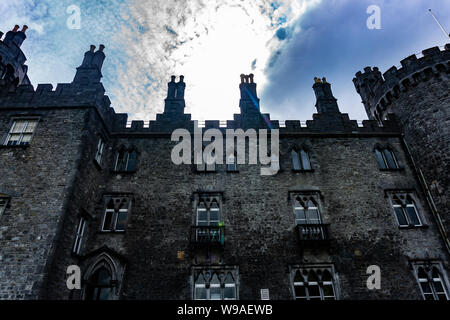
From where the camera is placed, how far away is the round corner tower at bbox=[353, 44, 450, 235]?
13516 mm

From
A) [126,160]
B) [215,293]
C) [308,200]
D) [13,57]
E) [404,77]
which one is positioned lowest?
[215,293]

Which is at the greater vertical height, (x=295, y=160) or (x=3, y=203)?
(x=295, y=160)

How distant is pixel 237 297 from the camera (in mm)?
11281

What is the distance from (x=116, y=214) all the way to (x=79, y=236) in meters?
1.86

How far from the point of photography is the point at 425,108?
1518 cm

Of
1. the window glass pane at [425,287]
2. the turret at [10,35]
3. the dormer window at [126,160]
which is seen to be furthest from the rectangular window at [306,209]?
the turret at [10,35]

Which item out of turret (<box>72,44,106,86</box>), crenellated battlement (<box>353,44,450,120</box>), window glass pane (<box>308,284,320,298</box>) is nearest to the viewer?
window glass pane (<box>308,284,320,298</box>)

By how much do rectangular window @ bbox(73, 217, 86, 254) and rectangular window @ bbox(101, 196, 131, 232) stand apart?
91cm

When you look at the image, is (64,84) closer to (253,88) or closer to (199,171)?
(199,171)

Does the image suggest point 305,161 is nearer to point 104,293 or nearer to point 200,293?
point 200,293

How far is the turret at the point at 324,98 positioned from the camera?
16.9 m

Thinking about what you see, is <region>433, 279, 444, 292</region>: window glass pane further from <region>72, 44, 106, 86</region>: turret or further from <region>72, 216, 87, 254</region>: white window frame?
<region>72, 44, 106, 86</region>: turret

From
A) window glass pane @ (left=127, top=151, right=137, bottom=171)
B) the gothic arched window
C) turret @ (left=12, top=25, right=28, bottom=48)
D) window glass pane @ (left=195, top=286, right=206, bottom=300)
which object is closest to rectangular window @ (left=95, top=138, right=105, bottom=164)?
window glass pane @ (left=127, top=151, right=137, bottom=171)

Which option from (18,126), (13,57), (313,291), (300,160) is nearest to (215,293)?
(313,291)
